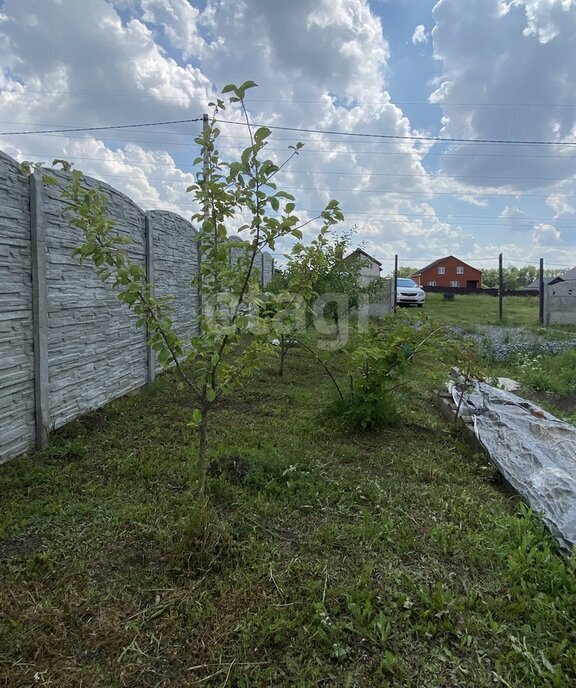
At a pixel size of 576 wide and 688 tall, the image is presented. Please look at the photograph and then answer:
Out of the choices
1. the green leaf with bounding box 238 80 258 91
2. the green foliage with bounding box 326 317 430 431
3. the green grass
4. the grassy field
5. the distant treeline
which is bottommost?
the grassy field

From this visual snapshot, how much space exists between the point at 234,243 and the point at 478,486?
2.06 m

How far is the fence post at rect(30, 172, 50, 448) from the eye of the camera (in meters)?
2.74

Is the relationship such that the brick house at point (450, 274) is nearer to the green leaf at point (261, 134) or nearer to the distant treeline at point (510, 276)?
the distant treeline at point (510, 276)

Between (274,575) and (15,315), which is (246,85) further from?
(15,315)

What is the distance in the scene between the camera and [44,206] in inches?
112

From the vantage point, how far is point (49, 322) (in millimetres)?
2924

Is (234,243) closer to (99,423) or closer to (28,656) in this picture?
(28,656)

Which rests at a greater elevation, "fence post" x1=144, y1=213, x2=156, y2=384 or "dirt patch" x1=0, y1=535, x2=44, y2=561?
"fence post" x1=144, y1=213, x2=156, y2=384

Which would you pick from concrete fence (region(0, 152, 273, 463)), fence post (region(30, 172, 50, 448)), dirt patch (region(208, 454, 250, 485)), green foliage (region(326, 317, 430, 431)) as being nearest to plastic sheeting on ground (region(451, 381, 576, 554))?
green foliage (region(326, 317, 430, 431))

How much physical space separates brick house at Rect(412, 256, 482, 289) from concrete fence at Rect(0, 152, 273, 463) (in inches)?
1549

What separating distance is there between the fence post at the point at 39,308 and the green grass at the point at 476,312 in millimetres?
6108

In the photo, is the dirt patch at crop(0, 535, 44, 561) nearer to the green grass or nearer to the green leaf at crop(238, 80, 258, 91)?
the green leaf at crop(238, 80, 258, 91)

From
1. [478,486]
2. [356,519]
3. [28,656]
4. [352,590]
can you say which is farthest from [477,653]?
[28,656]

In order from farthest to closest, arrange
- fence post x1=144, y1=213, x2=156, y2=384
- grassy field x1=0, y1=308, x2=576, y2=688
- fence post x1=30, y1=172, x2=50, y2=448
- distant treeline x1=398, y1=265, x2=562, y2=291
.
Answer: distant treeline x1=398, y1=265, x2=562, y2=291
fence post x1=144, y1=213, x2=156, y2=384
fence post x1=30, y1=172, x2=50, y2=448
grassy field x1=0, y1=308, x2=576, y2=688
